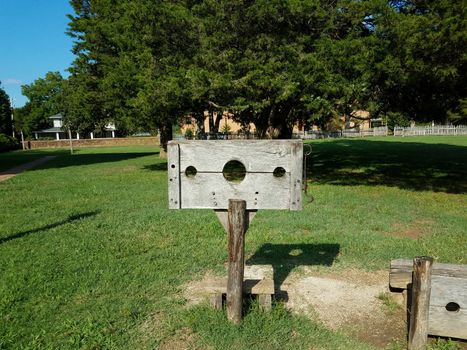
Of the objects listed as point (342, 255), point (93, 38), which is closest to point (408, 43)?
point (342, 255)

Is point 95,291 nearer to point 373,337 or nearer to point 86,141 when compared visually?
point 373,337

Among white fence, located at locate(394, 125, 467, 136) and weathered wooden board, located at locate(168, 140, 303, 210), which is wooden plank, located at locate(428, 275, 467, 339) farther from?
white fence, located at locate(394, 125, 467, 136)

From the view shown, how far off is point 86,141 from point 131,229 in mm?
47059

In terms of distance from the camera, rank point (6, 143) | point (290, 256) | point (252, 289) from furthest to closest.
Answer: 1. point (6, 143)
2. point (290, 256)
3. point (252, 289)

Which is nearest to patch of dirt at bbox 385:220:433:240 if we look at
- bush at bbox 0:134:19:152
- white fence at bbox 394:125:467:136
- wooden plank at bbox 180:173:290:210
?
wooden plank at bbox 180:173:290:210

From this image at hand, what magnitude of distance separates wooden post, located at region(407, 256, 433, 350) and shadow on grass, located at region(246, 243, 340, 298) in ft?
5.51

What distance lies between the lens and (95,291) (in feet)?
13.6

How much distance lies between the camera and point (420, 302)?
2871mm

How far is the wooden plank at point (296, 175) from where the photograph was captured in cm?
339

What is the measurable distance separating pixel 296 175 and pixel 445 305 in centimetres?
157

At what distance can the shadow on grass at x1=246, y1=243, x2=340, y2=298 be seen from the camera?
4822mm

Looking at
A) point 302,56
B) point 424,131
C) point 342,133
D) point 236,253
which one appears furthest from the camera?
point 342,133

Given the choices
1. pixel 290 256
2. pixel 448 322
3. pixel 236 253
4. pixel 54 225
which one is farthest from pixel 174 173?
pixel 54 225

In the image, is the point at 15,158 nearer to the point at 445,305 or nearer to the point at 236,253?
the point at 236,253
